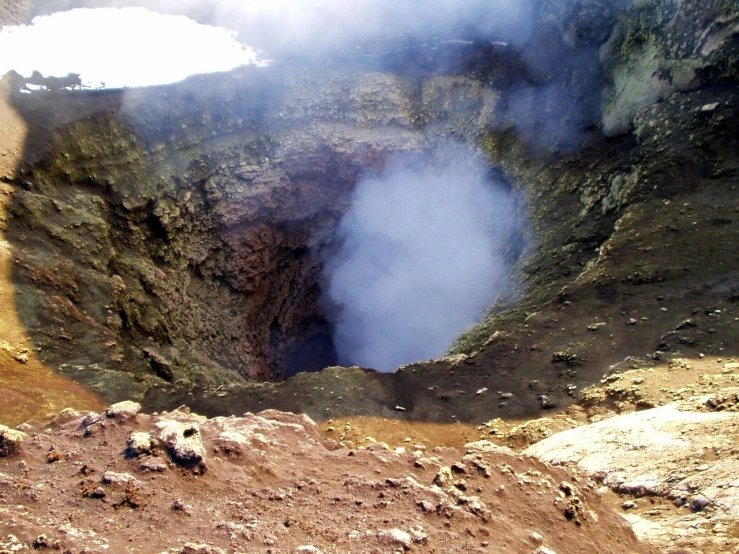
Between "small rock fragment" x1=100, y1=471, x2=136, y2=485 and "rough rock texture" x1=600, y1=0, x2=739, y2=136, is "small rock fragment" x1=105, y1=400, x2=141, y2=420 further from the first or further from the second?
"rough rock texture" x1=600, y1=0, x2=739, y2=136

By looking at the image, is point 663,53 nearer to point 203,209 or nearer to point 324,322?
point 203,209

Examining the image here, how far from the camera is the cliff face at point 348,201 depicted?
12.6 m

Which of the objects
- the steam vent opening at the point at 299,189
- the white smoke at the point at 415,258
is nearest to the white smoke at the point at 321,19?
the steam vent opening at the point at 299,189

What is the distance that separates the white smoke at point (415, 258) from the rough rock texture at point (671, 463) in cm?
1059

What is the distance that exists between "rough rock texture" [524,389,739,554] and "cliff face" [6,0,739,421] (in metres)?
2.33

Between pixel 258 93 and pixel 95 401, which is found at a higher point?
pixel 258 93

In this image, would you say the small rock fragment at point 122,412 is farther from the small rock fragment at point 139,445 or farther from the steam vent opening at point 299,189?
the steam vent opening at point 299,189

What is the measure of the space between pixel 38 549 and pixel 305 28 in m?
24.5

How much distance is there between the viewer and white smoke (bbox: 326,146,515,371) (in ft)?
71.4

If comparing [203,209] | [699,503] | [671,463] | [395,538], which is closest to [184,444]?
[395,538]

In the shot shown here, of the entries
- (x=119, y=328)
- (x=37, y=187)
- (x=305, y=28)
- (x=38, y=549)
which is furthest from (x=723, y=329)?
(x=305, y=28)

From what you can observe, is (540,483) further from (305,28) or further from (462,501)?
(305,28)

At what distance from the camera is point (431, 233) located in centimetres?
2428

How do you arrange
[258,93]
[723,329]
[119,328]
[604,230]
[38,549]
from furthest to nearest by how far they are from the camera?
[258,93], [604,230], [119,328], [723,329], [38,549]
